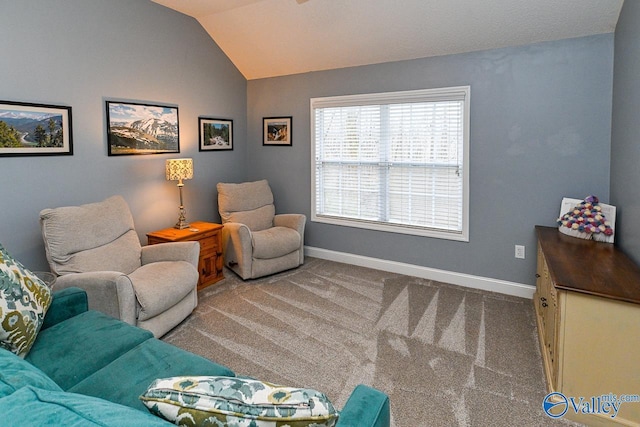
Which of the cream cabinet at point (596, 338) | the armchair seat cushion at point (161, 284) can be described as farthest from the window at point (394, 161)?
the armchair seat cushion at point (161, 284)

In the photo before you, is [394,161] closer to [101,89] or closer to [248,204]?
[248,204]

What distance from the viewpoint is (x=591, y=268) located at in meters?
2.35

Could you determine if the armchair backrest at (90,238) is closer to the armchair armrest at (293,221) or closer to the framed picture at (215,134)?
the framed picture at (215,134)

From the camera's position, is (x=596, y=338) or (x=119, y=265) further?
(x=119, y=265)

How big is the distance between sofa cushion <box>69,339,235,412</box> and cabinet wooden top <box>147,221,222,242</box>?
1985mm

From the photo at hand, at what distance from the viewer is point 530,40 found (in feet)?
11.4

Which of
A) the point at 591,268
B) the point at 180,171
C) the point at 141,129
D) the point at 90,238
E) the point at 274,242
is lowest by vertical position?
the point at 274,242

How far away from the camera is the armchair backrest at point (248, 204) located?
4.57m

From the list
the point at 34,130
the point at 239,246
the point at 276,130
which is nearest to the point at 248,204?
the point at 239,246

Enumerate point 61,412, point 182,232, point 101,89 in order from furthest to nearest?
1. point 182,232
2. point 101,89
3. point 61,412

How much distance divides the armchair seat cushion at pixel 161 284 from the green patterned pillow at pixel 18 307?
2.99ft

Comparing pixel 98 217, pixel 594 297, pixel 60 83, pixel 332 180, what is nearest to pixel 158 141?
pixel 60 83

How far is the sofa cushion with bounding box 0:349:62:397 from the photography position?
0.95 metres

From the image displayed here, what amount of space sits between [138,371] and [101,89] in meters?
2.89
